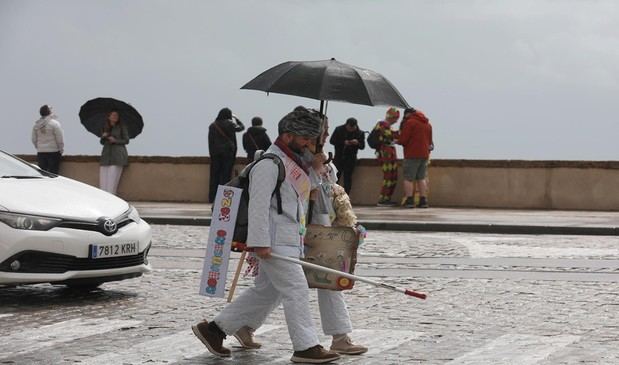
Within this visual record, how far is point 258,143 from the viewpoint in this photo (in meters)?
26.3

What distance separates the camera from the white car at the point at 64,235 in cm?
1019

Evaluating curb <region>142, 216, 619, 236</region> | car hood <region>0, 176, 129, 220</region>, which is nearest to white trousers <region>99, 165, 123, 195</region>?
curb <region>142, 216, 619, 236</region>

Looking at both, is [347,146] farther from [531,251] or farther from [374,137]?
[531,251]

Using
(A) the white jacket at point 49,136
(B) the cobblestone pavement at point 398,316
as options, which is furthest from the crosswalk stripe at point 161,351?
(A) the white jacket at point 49,136

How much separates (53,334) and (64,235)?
4.34ft

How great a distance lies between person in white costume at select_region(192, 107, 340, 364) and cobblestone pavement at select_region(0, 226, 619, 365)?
0.84 ft

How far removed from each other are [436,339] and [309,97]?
171 centimetres

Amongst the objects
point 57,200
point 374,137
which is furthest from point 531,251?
point 374,137

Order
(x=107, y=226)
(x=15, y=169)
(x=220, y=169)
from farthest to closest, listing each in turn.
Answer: (x=220, y=169), (x=15, y=169), (x=107, y=226)

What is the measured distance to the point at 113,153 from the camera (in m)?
26.5

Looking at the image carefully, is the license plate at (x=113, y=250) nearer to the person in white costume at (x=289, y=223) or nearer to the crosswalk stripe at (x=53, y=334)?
the crosswalk stripe at (x=53, y=334)

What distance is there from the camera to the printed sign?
8.01 metres

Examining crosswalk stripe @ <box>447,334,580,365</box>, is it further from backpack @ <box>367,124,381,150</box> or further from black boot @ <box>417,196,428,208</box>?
backpack @ <box>367,124,381,150</box>

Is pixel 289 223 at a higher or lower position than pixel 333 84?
lower
